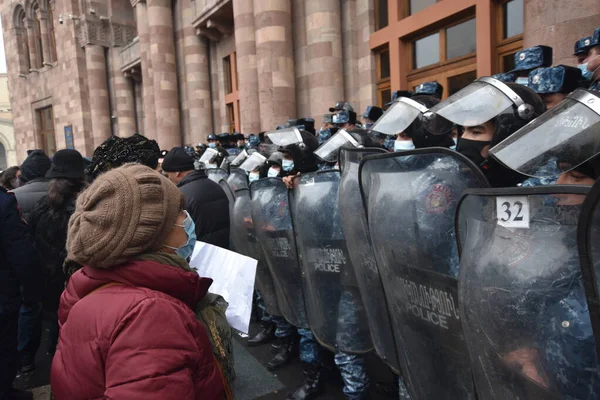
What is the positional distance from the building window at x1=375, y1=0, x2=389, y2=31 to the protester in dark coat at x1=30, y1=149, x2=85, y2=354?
6480mm

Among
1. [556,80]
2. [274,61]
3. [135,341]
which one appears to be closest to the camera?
[135,341]

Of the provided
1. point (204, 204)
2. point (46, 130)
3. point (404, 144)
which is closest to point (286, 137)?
point (204, 204)

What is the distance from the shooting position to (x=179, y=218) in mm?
1321

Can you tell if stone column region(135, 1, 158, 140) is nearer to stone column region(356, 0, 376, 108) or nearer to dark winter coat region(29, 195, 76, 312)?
stone column region(356, 0, 376, 108)

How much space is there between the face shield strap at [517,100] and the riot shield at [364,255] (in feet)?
1.80

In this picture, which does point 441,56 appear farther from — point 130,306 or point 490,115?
point 130,306

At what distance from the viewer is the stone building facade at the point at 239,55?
5.76 meters

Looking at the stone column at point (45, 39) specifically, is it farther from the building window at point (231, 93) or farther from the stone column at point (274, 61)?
the stone column at point (274, 61)

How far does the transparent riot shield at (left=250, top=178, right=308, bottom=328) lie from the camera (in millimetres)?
2896

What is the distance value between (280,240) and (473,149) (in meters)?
1.55

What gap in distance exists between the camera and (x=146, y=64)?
1462 cm

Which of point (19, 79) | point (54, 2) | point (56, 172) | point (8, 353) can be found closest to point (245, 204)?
point (56, 172)

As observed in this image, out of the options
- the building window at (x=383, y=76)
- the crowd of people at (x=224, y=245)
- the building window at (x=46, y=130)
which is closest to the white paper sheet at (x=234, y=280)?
the crowd of people at (x=224, y=245)

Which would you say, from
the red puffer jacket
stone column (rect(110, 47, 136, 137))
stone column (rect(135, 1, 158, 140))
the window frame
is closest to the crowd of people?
the red puffer jacket
